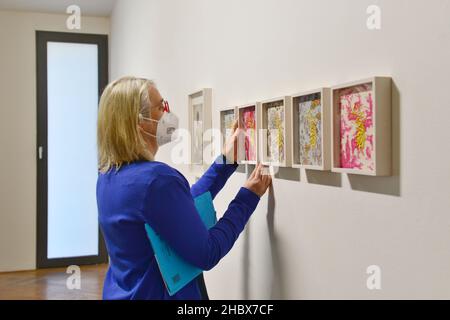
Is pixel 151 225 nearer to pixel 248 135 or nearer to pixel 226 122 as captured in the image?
pixel 248 135

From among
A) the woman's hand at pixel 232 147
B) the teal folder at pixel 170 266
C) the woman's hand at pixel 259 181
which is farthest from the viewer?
the woman's hand at pixel 232 147

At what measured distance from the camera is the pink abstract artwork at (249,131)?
1.42 metres

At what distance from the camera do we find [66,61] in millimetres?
4617

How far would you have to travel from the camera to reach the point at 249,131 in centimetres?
Result: 146

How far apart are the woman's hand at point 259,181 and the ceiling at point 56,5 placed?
11.3 feet

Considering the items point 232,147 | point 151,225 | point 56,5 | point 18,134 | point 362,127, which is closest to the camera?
point 362,127

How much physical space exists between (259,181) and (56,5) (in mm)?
3707

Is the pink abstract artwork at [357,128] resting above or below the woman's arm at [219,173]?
above

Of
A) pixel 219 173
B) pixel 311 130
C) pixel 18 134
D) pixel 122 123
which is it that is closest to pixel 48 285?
pixel 18 134

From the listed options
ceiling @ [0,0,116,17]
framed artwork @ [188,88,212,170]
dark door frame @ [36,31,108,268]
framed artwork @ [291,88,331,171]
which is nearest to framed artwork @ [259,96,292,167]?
framed artwork @ [291,88,331,171]

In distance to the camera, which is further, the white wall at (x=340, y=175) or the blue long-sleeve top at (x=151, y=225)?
the blue long-sleeve top at (x=151, y=225)

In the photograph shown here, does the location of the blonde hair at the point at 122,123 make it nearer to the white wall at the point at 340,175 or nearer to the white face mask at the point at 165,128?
the white face mask at the point at 165,128

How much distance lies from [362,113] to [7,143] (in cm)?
432

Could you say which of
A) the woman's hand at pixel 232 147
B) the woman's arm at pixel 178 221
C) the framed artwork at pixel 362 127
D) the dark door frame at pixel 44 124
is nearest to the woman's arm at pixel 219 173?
the woman's hand at pixel 232 147
